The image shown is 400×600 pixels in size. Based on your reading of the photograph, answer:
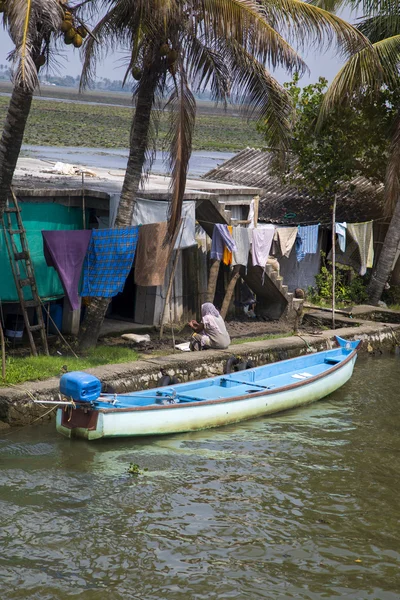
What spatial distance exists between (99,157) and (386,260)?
943 inches

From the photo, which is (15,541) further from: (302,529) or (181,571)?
(302,529)

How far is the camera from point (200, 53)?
40.4 feet

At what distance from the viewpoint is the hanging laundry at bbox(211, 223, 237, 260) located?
15750mm

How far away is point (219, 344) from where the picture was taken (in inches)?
565

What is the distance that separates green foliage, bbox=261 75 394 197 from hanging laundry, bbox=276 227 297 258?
2471 millimetres

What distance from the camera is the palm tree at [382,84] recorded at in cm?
1800

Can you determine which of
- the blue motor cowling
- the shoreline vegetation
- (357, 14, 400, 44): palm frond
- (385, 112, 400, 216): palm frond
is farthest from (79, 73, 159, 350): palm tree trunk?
the shoreline vegetation

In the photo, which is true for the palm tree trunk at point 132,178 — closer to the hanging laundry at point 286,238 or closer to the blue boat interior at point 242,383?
Result: the blue boat interior at point 242,383

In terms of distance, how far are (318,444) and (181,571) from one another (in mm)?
4495

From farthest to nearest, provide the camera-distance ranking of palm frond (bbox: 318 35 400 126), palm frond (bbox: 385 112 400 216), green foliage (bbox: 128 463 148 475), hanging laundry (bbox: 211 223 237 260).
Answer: palm frond (bbox: 385 112 400 216) < palm frond (bbox: 318 35 400 126) < hanging laundry (bbox: 211 223 237 260) < green foliage (bbox: 128 463 148 475)

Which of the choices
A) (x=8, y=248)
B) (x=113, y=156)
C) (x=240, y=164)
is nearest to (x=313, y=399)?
(x=8, y=248)

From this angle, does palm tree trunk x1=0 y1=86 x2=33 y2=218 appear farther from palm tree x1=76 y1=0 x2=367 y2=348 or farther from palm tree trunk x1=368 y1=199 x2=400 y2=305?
palm tree trunk x1=368 y1=199 x2=400 y2=305

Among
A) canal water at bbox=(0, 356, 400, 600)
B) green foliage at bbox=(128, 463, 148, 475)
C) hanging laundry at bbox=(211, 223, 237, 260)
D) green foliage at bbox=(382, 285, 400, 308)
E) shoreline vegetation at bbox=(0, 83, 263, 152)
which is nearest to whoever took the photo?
canal water at bbox=(0, 356, 400, 600)

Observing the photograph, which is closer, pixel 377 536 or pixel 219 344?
pixel 377 536
